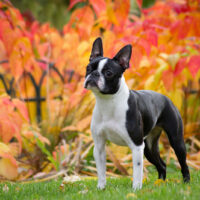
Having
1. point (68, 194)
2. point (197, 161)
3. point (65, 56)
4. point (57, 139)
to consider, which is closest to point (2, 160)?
point (57, 139)

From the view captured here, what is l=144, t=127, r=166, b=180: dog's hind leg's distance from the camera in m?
3.88

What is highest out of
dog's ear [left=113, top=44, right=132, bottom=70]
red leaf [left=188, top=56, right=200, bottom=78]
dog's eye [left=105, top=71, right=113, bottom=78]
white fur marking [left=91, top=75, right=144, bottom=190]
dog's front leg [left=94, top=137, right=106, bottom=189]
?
dog's ear [left=113, top=44, right=132, bottom=70]

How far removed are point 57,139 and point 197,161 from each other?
230 cm

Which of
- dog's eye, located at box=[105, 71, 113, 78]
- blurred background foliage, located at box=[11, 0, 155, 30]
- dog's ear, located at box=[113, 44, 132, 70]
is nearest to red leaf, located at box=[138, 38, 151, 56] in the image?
dog's ear, located at box=[113, 44, 132, 70]

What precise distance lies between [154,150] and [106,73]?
1274 mm

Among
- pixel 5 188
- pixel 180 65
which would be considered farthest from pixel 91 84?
pixel 180 65

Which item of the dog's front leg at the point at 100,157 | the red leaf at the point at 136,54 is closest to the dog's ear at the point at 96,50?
the dog's front leg at the point at 100,157

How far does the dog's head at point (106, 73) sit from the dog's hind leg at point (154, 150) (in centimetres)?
98

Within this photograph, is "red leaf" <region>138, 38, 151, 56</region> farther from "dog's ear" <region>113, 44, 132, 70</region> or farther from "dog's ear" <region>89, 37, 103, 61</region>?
"dog's ear" <region>113, 44, 132, 70</region>

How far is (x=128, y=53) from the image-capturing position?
323 cm

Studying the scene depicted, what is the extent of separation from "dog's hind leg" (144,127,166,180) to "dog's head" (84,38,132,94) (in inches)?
38.6

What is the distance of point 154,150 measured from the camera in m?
3.91

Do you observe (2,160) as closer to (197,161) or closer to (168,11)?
(197,161)

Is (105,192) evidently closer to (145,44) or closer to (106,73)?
(106,73)
